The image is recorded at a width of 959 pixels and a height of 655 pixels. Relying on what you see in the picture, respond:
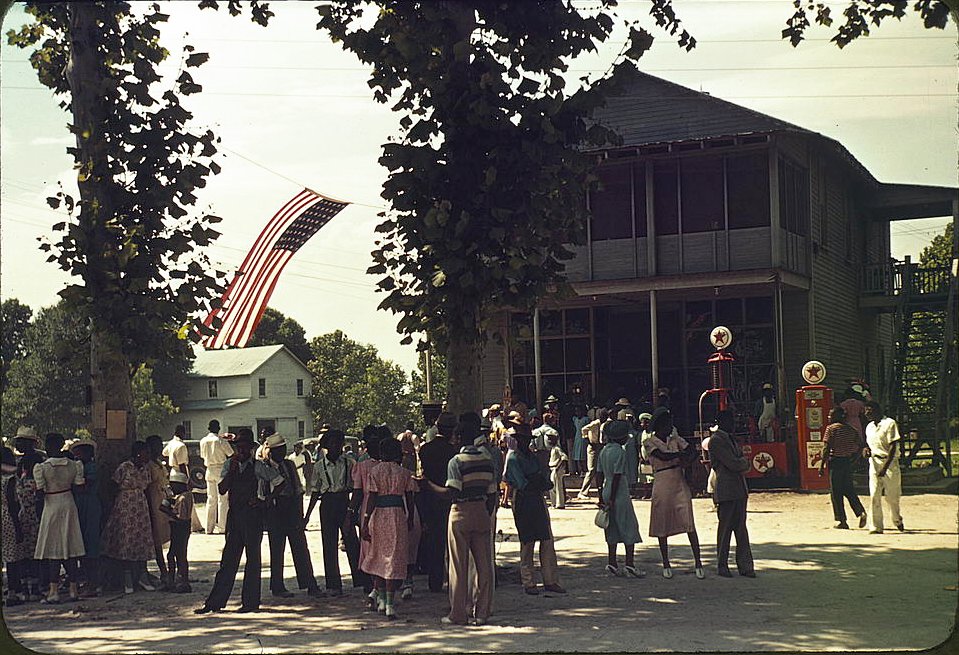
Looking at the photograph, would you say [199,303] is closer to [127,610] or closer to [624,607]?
[127,610]

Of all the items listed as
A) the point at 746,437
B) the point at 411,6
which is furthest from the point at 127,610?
the point at 746,437

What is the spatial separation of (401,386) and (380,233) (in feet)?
139

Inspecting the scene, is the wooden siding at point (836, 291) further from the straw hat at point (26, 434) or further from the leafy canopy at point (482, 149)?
the straw hat at point (26, 434)

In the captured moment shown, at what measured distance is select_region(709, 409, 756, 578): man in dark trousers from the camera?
11844 mm

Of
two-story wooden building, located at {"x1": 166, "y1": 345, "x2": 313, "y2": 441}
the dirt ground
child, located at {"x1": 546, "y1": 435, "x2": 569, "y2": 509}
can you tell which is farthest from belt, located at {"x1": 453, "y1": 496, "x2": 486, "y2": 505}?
two-story wooden building, located at {"x1": 166, "y1": 345, "x2": 313, "y2": 441}

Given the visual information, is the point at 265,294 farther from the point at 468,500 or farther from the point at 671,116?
the point at 468,500

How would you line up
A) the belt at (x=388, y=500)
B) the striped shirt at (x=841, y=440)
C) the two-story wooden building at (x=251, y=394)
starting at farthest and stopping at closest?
the two-story wooden building at (x=251, y=394) → the striped shirt at (x=841, y=440) → the belt at (x=388, y=500)

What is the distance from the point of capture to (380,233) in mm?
12484

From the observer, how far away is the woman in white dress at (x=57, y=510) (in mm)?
11672

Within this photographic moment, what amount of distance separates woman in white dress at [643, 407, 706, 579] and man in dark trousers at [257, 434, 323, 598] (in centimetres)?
389

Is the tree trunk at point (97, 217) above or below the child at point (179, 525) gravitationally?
above

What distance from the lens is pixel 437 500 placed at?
463 inches

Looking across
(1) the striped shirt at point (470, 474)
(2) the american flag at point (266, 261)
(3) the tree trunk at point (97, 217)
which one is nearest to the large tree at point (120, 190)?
(3) the tree trunk at point (97, 217)

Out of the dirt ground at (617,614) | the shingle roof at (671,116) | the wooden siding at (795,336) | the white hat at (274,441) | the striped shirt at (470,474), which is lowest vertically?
the dirt ground at (617,614)
